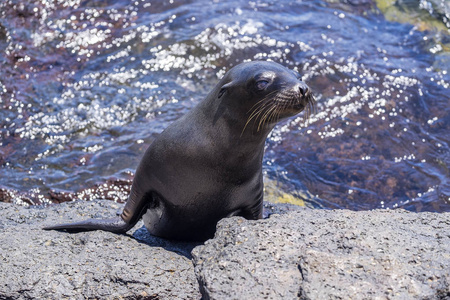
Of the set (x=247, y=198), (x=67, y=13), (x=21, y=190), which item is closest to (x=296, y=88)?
(x=247, y=198)

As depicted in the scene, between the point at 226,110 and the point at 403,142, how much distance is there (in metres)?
5.83

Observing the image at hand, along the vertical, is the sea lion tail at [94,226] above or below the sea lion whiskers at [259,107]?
below

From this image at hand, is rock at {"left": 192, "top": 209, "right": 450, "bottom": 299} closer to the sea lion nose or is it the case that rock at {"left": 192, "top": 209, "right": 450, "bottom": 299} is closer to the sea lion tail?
the sea lion nose

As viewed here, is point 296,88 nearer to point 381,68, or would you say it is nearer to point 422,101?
point 422,101

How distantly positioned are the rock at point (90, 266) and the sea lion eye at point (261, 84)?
1616mm

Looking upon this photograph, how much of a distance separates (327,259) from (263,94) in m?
1.74

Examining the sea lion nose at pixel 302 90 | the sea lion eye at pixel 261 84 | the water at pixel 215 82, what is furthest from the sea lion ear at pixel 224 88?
the water at pixel 215 82

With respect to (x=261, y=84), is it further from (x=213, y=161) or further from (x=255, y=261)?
(x=255, y=261)

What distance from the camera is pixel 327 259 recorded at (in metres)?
3.92

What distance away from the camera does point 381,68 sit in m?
12.3

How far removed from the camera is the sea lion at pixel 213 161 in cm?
520

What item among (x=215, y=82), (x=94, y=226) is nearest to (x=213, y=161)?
(x=94, y=226)

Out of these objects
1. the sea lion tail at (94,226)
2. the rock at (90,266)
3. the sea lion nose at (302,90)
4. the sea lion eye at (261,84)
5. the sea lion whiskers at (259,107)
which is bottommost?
the sea lion tail at (94,226)

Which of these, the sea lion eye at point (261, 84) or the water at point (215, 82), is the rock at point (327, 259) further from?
the water at point (215, 82)
